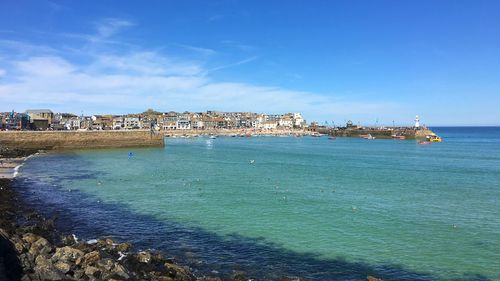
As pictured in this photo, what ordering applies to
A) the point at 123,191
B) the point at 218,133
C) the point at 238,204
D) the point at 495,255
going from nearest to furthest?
the point at 495,255 < the point at 238,204 < the point at 123,191 < the point at 218,133

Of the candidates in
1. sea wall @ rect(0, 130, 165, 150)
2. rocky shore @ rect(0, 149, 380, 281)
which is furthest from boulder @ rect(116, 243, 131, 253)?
sea wall @ rect(0, 130, 165, 150)

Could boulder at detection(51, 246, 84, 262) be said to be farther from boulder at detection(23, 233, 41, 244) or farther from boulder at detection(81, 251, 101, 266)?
boulder at detection(23, 233, 41, 244)

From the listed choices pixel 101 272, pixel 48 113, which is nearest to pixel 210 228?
pixel 101 272

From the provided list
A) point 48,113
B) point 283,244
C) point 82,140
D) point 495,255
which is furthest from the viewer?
point 48,113

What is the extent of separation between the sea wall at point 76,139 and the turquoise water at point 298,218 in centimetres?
2739

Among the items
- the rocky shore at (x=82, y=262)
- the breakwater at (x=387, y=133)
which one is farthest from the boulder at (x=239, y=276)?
the breakwater at (x=387, y=133)

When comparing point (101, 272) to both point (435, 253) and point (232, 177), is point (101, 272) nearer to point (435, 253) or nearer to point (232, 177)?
point (435, 253)

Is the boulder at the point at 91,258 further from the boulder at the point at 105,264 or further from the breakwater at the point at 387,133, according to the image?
the breakwater at the point at 387,133

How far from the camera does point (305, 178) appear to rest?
121ft

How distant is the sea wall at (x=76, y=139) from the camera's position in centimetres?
6259

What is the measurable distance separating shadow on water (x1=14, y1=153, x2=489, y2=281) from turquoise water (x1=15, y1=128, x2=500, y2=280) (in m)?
0.04

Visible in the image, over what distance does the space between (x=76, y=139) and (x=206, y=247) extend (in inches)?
2244

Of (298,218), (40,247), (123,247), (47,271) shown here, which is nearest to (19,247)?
(40,247)

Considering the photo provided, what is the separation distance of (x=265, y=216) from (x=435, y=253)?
8403 millimetres
